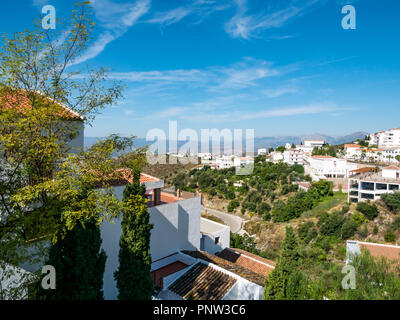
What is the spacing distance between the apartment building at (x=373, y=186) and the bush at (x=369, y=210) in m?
4.63

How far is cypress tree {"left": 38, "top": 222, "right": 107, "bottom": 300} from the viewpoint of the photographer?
4.95 meters

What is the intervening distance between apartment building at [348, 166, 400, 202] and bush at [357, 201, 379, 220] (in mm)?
4631

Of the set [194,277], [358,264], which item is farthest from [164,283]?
[358,264]

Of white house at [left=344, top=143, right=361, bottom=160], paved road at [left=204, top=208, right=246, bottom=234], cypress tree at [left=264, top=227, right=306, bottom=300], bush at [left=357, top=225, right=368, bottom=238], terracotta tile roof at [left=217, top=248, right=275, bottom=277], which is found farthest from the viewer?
white house at [left=344, top=143, right=361, bottom=160]

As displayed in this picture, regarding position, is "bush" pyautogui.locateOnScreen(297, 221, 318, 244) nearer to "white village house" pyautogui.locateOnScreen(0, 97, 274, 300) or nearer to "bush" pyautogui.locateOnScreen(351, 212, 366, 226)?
"bush" pyautogui.locateOnScreen(351, 212, 366, 226)

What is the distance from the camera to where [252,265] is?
12453 mm

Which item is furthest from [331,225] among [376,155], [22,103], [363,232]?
[376,155]

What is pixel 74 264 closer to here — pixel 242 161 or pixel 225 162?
pixel 242 161

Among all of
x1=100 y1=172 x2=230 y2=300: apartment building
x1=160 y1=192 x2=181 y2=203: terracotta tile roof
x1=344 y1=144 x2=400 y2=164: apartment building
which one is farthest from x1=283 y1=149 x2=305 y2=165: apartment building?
x1=100 y1=172 x2=230 y2=300: apartment building

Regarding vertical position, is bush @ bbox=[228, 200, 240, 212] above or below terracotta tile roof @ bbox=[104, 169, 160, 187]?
below

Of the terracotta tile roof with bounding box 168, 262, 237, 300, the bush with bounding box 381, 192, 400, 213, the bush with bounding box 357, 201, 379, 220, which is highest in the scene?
the terracotta tile roof with bounding box 168, 262, 237, 300

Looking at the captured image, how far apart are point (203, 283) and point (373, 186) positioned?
1350 inches

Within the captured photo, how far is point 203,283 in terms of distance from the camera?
8469 mm
